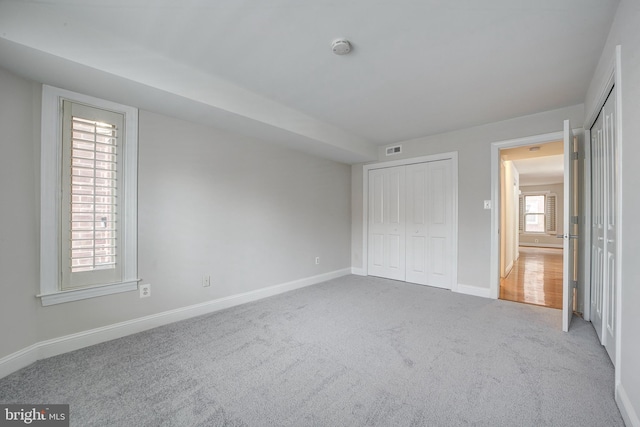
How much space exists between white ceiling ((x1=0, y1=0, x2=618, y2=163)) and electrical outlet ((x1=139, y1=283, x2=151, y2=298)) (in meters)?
1.73

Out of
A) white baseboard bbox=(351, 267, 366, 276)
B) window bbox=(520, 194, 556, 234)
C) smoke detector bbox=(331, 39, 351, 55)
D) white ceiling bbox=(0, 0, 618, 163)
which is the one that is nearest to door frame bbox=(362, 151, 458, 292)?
white baseboard bbox=(351, 267, 366, 276)

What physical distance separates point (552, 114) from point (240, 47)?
11.9ft

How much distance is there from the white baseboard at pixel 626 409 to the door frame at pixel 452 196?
95.1 inches

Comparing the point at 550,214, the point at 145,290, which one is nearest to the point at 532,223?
the point at 550,214

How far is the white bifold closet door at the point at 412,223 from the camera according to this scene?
4133 millimetres

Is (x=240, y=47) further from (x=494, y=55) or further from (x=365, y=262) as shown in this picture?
(x=365, y=262)

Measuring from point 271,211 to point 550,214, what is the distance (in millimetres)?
11105

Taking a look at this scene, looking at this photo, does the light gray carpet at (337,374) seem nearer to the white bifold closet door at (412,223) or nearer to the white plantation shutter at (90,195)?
the white plantation shutter at (90,195)

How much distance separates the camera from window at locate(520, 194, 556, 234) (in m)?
9.91

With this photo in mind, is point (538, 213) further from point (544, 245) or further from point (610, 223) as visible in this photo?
point (610, 223)

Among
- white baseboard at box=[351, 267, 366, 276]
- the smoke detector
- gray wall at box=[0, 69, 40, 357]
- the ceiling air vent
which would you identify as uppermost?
the smoke detector

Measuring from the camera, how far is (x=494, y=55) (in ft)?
7.01

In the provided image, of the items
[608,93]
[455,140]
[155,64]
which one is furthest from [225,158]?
[608,93]

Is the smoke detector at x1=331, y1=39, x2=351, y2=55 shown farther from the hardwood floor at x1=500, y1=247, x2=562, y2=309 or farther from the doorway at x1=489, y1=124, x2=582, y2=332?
the hardwood floor at x1=500, y1=247, x2=562, y2=309
